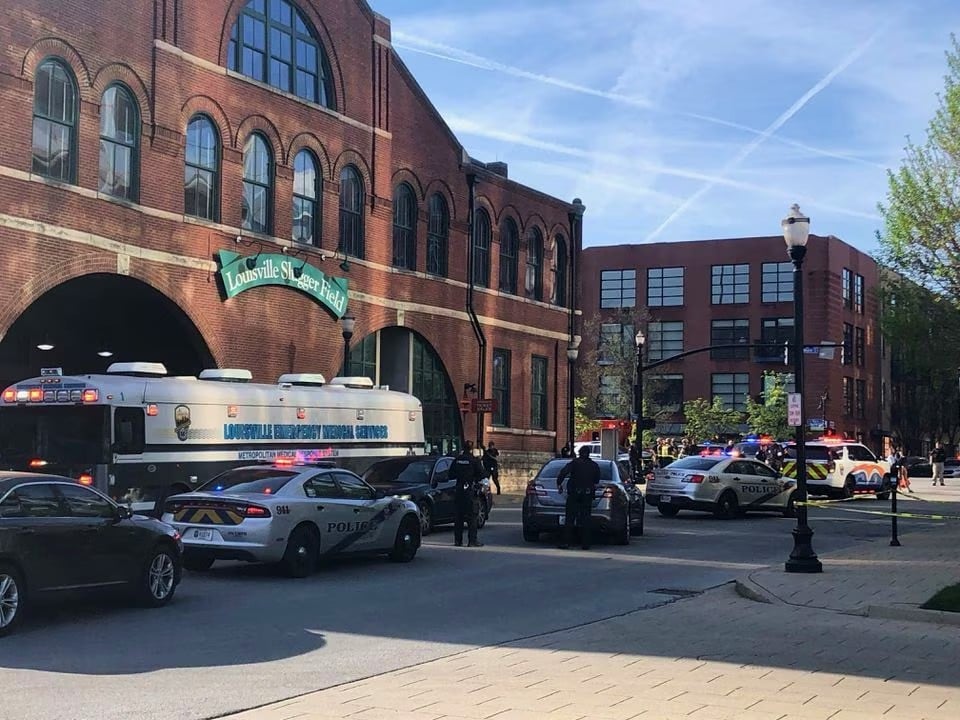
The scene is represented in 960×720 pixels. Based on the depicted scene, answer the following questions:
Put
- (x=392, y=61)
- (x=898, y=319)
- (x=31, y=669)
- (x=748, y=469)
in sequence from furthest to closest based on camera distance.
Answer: (x=392, y=61)
(x=748, y=469)
(x=898, y=319)
(x=31, y=669)

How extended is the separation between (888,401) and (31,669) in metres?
95.6

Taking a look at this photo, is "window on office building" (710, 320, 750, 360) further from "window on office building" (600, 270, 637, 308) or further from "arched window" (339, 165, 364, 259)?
"arched window" (339, 165, 364, 259)

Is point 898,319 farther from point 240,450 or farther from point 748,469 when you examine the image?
point 240,450

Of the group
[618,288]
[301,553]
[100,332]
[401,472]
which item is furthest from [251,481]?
[618,288]

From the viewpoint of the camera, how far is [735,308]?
285ft

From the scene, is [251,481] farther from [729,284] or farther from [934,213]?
[729,284]

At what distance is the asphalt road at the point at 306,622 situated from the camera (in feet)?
27.0

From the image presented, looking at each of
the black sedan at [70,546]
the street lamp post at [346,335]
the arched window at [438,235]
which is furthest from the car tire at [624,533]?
the arched window at [438,235]

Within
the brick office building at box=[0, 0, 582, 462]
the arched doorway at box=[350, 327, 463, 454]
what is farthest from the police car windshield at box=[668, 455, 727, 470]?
the brick office building at box=[0, 0, 582, 462]

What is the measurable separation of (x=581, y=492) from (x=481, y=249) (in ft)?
68.8

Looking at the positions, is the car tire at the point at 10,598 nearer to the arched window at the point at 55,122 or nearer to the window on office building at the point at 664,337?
the arched window at the point at 55,122

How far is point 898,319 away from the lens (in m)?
23.6

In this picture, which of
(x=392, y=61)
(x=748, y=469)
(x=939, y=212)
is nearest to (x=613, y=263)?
(x=392, y=61)

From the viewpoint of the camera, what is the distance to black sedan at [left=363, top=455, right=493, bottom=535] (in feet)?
69.8
